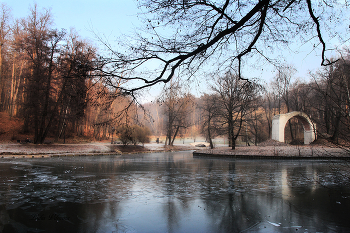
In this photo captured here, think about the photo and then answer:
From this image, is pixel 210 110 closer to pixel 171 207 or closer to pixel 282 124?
pixel 282 124

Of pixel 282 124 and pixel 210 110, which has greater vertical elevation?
pixel 210 110

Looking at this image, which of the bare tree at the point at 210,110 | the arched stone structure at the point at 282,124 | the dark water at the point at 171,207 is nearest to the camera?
the dark water at the point at 171,207

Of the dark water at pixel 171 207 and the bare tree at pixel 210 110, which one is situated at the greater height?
the bare tree at pixel 210 110

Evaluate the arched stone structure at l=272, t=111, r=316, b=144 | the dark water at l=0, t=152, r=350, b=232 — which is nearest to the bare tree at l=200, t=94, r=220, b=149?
the arched stone structure at l=272, t=111, r=316, b=144

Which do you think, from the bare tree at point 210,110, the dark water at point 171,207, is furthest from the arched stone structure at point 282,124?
the dark water at point 171,207

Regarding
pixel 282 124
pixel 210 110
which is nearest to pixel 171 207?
pixel 210 110

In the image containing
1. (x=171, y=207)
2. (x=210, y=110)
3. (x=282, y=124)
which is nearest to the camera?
(x=171, y=207)

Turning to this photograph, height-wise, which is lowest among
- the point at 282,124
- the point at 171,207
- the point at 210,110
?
the point at 171,207

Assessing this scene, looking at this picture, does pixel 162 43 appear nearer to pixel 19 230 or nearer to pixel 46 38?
pixel 19 230

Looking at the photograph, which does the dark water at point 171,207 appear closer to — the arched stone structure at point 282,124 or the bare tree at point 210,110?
the bare tree at point 210,110

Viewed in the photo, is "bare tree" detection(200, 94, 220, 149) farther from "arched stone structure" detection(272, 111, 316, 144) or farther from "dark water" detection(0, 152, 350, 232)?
"dark water" detection(0, 152, 350, 232)

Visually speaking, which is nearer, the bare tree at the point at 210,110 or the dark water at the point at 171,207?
the dark water at the point at 171,207

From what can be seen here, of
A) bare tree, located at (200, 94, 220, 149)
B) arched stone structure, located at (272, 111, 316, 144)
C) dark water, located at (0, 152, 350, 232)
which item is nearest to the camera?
dark water, located at (0, 152, 350, 232)

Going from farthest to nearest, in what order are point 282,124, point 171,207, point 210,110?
point 210,110 → point 282,124 → point 171,207
